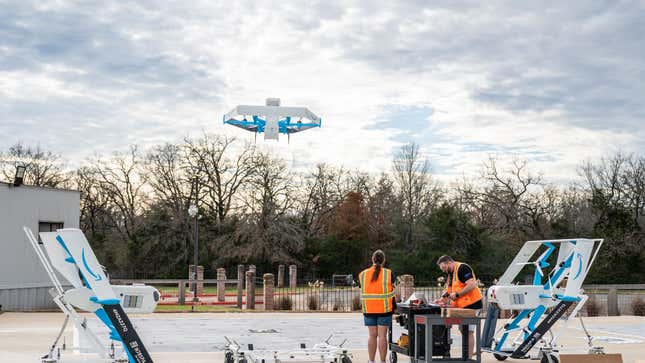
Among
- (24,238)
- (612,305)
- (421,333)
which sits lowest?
(612,305)

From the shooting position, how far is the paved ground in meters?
13.1

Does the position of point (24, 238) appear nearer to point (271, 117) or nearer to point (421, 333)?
point (271, 117)

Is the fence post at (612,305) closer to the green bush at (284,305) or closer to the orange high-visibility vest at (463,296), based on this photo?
the green bush at (284,305)

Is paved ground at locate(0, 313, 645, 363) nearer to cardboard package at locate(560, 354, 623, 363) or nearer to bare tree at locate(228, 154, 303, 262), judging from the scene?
cardboard package at locate(560, 354, 623, 363)

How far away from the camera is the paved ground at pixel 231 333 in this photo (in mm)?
13126

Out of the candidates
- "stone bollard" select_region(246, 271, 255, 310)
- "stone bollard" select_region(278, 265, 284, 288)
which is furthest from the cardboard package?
"stone bollard" select_region(278, 265, 284, 288)

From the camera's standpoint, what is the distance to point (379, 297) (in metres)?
10.9

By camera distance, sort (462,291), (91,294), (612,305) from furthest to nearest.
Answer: (612,305) → (462,291) → (91,294)

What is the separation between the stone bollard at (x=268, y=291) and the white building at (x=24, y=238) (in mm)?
7937

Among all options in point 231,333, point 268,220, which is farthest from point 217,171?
point 231,333

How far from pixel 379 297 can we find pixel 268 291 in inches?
576

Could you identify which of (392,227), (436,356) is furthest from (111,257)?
(436,356)

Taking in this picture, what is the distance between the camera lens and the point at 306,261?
51.3 metres

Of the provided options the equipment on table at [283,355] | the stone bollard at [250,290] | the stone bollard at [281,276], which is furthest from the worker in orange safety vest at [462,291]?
the stone bollard at [281,276]
